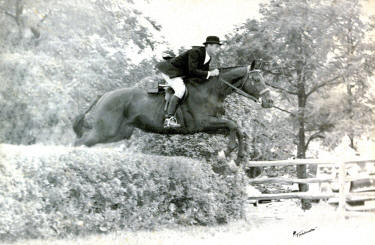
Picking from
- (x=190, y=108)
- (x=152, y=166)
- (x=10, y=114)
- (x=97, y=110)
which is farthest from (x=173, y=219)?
(x=10, y=114)

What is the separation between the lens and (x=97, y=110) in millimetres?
8469

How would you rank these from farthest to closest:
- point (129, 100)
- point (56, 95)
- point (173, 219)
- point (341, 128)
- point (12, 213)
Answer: point (341, 128) → point (56, 95) → point (129, 100) → point (173, 219) → point (12, 213)

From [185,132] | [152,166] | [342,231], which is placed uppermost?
[185,132]

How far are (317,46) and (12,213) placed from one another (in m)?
11.4

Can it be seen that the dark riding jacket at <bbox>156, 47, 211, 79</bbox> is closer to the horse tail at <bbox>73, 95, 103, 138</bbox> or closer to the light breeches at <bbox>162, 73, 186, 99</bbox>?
the light breeches at <bbox>162, 73, 186, 99</bbox>

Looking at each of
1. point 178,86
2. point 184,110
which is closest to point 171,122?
point 184,110

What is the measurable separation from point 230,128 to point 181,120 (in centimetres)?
94

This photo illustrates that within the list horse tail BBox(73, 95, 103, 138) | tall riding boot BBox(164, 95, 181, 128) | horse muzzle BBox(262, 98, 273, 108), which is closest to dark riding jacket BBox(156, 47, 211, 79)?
tall riding boot BBox(164, 95, 181, 128)

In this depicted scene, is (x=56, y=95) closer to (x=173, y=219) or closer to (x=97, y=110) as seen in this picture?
(x=97, y=110)

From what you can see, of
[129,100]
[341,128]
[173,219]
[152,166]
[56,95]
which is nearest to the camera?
[152,166]

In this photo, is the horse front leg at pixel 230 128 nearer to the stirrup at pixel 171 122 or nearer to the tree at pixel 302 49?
the stirrup at pixel 171 122

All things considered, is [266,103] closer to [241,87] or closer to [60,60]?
[241,87]

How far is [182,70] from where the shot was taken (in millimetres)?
7809

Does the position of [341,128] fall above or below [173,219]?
above
